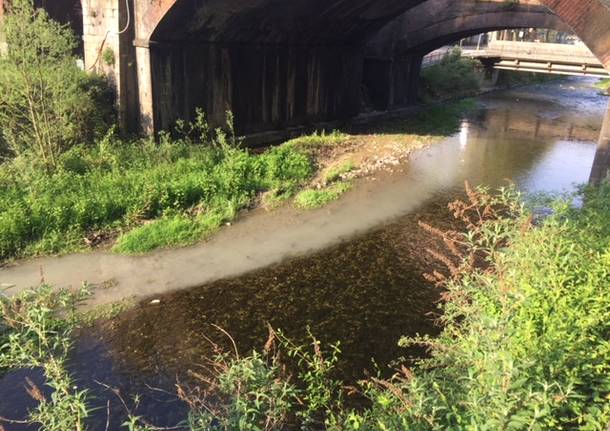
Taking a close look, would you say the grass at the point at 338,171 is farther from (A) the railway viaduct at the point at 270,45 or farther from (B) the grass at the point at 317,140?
(A) the railway viaduct at the point at 270,45

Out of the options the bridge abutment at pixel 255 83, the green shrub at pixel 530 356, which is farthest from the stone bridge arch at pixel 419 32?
the green shrub at pixel 530 356

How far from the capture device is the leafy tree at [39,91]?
11000mm

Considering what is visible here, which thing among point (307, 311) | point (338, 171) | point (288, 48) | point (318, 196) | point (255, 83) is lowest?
point (307, 311)

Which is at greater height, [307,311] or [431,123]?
[431,123]

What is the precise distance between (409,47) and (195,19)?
40.6 ft

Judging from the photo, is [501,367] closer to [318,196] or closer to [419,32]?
[318,196]

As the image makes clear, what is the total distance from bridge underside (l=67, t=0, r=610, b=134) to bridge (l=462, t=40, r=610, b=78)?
432 inches

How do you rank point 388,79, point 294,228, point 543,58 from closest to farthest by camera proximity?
point 294,228 < point 388,79 < point 543,58

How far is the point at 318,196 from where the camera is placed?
13.5m

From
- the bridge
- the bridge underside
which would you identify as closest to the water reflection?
the bridge underside

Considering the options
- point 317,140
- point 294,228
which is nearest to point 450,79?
point 317,140

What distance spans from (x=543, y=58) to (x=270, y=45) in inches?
832

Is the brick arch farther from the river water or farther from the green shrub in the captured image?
the green shrub

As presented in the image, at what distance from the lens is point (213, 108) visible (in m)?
16.2
